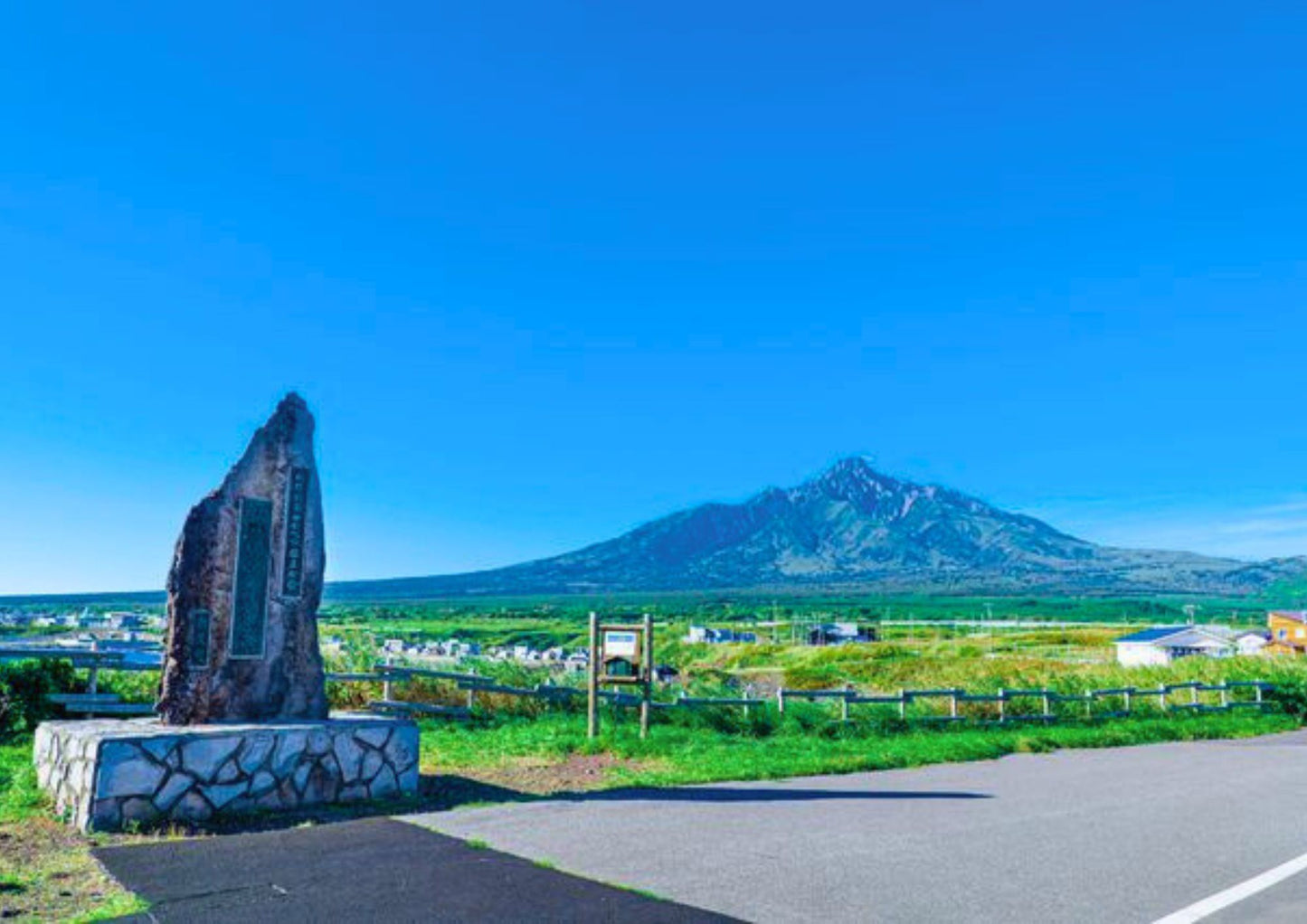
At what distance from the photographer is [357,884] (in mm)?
5414

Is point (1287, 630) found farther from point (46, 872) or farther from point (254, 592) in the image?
point (46, 872)

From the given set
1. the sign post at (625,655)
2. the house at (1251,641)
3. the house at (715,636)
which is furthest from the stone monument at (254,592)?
the house at (715,636)

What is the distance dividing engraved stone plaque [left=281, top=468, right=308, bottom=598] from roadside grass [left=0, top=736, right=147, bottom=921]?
244 cm

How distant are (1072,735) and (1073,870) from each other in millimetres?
10173

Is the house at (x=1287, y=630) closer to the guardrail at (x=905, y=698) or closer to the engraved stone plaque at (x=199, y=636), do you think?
the guardrail at (x=905, y=698)

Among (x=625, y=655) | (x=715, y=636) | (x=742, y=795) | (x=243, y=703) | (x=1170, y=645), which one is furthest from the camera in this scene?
(x=715, y=636)

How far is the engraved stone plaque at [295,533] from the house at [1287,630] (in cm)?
7192

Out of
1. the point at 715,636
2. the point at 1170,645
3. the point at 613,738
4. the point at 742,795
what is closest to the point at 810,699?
the point at 613,738

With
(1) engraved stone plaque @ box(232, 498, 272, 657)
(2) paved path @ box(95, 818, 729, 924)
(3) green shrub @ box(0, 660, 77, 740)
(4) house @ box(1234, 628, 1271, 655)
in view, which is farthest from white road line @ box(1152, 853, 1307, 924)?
(4) house @ box(1234, 628, 1271, 655)

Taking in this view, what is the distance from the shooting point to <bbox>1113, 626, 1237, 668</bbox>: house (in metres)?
61.6

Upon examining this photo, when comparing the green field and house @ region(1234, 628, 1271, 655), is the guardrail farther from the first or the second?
house @ region(1234, 628, 1271, 655)

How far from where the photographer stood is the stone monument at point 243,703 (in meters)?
7.08

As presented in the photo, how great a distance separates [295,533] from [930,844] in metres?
5.89

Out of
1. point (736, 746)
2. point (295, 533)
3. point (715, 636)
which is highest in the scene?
point (295, 533)
